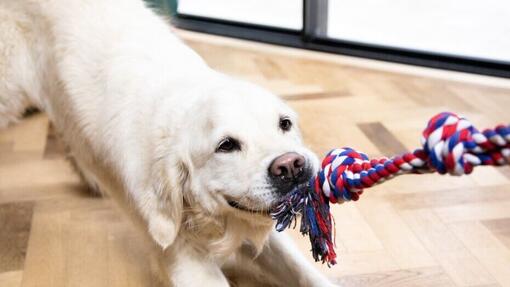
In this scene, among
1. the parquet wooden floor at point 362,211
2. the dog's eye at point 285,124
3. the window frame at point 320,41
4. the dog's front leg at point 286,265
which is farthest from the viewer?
the window frame at point 320,41

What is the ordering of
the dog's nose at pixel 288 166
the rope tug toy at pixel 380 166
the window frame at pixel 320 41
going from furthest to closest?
the window frame at pixel 320 41 → the dog's nose at pixel 288 166 → the rope tug toy at pixel 380 166

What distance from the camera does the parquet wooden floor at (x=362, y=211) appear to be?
1.82 m

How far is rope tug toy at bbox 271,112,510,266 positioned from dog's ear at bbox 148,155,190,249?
26 cm

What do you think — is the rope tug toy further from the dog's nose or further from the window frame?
the window frame

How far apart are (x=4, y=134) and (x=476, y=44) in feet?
8.24

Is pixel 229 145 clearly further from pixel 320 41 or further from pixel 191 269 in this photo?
pixel 320 41

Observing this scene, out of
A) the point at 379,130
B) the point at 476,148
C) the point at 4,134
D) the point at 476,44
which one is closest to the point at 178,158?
the point at 476,148

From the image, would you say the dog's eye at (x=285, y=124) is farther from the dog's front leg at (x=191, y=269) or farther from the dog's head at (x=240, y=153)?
the dog's front leg at (x=191, y=269)

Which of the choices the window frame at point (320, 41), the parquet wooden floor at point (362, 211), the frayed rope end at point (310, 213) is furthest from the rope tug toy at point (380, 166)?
the window frame at point (320, 41)

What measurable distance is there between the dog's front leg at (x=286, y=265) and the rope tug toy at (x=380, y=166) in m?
0.17

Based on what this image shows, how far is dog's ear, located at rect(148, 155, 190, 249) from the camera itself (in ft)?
4.84

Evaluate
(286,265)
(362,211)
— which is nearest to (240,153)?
(286,265)

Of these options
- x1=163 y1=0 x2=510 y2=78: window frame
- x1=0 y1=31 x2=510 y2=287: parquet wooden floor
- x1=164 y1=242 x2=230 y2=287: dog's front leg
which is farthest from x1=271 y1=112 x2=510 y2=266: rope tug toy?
x1=163 y1=0 x2=510 y2=78: window frame

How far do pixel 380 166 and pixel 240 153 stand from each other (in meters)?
0.34
